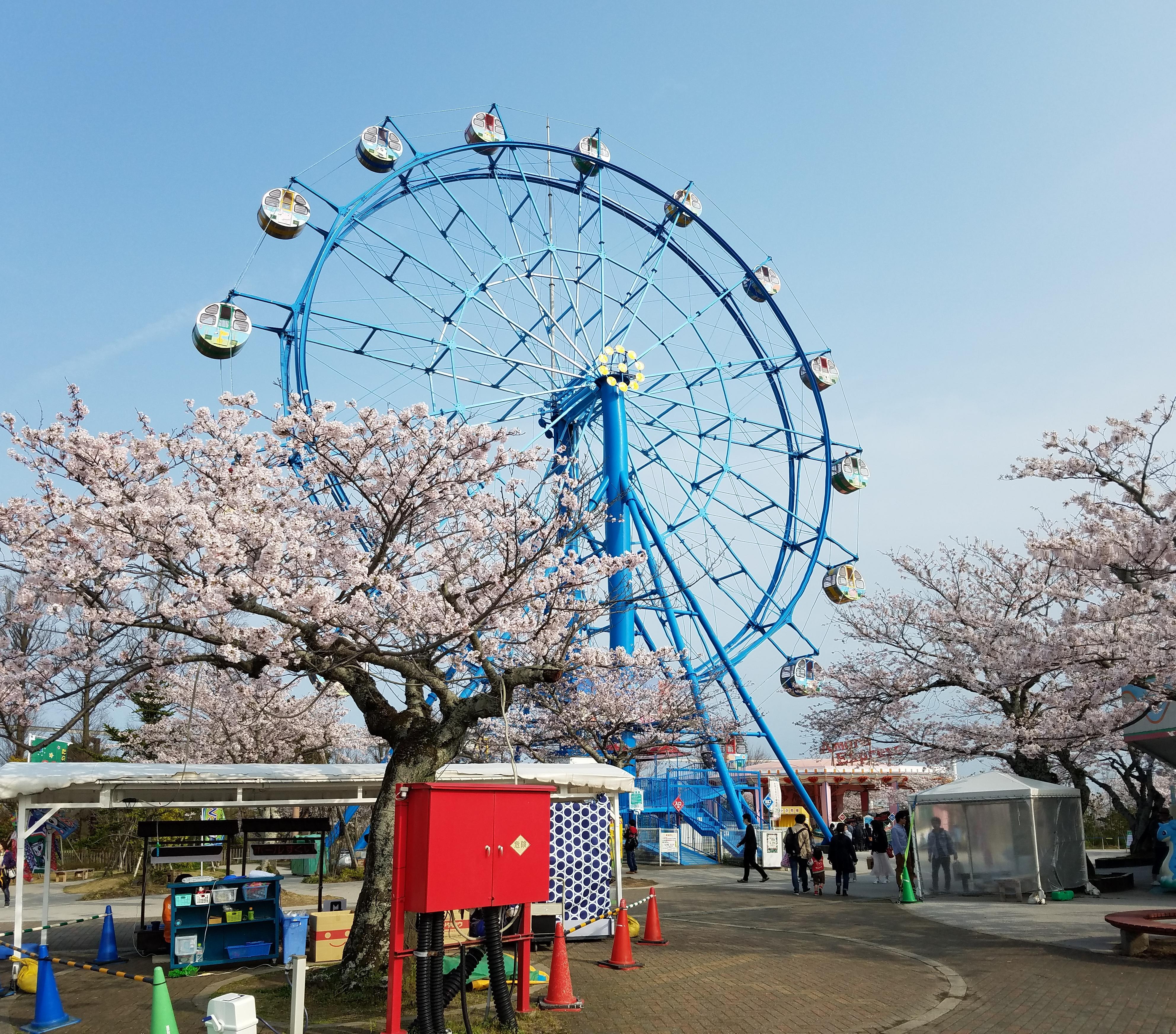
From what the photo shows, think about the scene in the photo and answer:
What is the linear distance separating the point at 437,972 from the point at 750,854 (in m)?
14.5

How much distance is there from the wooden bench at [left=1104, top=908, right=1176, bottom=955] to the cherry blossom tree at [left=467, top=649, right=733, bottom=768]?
11.8 meters

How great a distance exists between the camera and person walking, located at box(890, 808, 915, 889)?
16.1m

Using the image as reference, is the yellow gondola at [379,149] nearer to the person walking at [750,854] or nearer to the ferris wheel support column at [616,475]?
the ferris wheel support column at [616,475]

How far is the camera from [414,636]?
385 inches

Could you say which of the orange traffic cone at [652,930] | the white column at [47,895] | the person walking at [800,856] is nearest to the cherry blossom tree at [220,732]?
the white column at [47,895]

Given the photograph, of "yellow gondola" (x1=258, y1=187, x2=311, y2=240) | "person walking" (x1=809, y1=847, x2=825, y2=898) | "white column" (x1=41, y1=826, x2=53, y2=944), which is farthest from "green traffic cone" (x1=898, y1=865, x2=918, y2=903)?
"yellow gondola" (x1=258, y1=187, x2=311, y2=240)

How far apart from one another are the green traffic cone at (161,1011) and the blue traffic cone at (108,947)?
5762 millimetres

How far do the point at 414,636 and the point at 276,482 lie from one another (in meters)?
2.34

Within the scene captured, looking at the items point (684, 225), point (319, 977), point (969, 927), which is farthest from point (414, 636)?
point (684, 225)

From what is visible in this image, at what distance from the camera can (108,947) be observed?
11.1 m

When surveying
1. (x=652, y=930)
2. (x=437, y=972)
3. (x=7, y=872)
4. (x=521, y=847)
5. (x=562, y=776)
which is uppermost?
(x=562, y=776)

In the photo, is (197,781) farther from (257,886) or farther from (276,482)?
(276,482)

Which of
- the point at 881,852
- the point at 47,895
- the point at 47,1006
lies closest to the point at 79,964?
the point at 47,1006

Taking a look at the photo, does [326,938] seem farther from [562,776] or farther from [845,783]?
[845,783]
